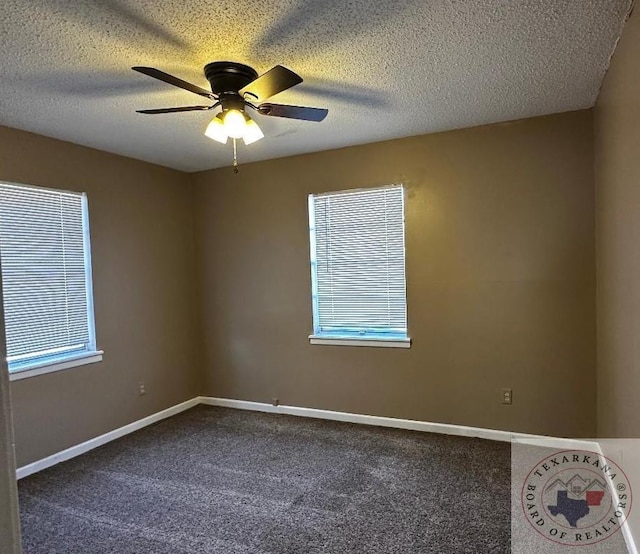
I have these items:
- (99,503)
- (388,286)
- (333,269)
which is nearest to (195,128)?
(333,269)

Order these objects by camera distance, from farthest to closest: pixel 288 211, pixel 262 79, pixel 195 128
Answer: pixel 288 211
pixel 195 128
pixel 262 79

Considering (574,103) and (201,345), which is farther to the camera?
(201,345)

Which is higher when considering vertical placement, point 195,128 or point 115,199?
point 195,128

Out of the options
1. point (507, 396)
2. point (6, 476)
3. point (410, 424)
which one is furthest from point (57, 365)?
point (507, 396)

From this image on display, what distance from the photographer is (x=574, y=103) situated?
122 inches


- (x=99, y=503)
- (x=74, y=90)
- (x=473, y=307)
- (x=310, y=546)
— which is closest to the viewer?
(x=310, y=546)

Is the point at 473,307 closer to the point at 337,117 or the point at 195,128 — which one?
the point at 337,117

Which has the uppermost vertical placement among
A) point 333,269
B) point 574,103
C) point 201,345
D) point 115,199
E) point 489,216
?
point 574,103

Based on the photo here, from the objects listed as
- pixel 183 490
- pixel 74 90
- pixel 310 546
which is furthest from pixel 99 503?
pixel 74 90

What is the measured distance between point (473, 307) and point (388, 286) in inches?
29.2

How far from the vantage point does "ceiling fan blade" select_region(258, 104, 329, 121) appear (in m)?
2.45

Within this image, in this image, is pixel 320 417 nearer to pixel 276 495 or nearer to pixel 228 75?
pixel 276 495

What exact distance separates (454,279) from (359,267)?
2.82ft

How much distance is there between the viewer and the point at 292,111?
2494 mm
